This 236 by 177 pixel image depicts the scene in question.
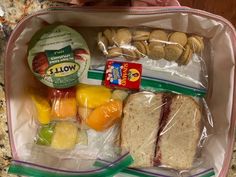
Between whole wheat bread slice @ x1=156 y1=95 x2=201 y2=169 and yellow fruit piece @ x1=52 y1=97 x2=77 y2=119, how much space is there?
7.8 inches

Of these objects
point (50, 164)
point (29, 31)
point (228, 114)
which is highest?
point (29, 31)

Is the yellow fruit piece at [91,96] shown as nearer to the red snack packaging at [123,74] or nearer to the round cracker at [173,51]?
the red snack packaging at [123,74]

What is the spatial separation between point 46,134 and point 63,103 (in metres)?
0.07

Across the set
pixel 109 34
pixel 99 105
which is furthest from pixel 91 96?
pixel 109 34

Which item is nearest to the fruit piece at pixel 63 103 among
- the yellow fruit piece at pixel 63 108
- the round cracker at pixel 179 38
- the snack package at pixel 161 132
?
the yellow fruit piece at pixel 63 108

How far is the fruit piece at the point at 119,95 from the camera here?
830 millimetres

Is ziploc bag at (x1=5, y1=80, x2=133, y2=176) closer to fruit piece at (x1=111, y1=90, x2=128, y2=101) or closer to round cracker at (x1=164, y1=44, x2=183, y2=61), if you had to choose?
fruit piece at (x1=111, y1=90, x2=128, y2=101)

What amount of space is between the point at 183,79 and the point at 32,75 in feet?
1.03

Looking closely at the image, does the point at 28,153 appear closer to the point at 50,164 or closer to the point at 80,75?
the point at 50,164

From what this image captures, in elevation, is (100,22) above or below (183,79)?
above

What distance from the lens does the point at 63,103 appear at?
83 cm

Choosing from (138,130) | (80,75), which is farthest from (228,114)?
(80,75)

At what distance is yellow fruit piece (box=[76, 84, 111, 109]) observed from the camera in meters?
0.82

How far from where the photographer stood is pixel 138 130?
831 mm
